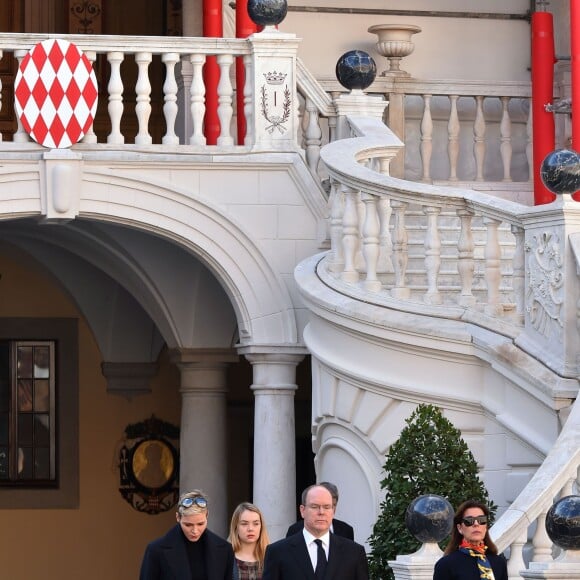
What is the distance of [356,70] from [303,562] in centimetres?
572

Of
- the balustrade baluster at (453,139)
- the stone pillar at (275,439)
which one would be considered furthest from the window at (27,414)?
the stone pillar at (275,439)

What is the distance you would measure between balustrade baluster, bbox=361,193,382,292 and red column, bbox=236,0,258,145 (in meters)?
1.75

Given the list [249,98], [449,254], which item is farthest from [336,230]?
[249,98]

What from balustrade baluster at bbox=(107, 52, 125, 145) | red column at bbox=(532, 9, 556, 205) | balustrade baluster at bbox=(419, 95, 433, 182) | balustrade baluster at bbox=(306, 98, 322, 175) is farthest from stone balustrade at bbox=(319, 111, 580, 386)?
red column at bbox=(532, 9, 556, 205)

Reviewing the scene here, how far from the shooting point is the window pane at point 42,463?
16844mm

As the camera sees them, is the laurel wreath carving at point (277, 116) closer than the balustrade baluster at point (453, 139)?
Yes

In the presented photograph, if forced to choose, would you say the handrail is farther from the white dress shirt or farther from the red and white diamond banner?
the red and white diamond banner

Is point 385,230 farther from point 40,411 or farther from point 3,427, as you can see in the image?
point 3,427

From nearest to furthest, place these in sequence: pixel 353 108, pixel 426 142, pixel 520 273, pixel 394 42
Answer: pixel 520 273, pixel 353 108, pixel 426 142, pixel 394 42

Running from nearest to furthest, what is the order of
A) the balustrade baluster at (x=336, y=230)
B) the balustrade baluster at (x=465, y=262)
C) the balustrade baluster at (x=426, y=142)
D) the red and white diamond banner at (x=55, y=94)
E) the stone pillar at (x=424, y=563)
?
the stone pillar at (x=424, y=563) → the balustrade baluster at (x=465, y=262) → the balustrade baluster at (x=336, y=230) → the red and white diamond banner at (x=55, y=94) → the balustrade baluster at (x=426, y=142)

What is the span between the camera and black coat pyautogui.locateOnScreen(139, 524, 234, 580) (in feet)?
25.7

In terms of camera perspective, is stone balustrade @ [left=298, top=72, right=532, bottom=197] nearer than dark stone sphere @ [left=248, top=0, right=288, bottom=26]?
No

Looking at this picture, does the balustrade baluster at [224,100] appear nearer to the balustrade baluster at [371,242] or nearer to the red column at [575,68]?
the balustrade baluster at [371,242]

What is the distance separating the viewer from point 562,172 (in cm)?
1011
